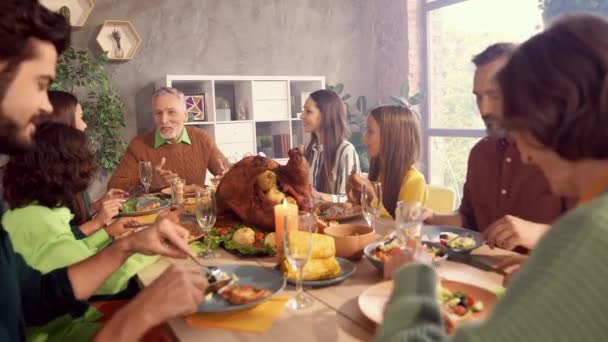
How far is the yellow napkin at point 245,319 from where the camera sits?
109 cm

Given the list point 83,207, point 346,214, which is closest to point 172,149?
point 83,207

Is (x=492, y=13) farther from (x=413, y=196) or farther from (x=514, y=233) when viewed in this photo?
(x=514, y=233)

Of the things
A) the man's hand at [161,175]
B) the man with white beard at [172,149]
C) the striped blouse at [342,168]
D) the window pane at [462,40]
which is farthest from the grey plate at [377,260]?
the window pane at [462,40]

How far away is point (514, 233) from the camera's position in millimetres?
1444

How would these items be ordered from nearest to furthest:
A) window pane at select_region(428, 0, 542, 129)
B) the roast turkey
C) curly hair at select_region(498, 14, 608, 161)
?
curly hair at select_region(498, 14, 608, 161), the roast turkey, window pane at select_region(428, 0, 542, 129)

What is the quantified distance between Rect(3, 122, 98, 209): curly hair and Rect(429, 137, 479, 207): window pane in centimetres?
448

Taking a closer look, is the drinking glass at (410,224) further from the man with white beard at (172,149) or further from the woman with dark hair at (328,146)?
the man with white beard at (172,149)

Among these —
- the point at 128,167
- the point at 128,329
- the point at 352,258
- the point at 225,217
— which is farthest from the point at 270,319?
the point at 128,167

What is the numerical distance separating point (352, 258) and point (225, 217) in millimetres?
658

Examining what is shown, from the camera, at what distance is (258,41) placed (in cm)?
535

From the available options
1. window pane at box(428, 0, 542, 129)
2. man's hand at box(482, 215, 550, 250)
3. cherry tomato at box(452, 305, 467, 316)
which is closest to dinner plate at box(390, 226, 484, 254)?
man's hand at box(482, 215, 550, 250)

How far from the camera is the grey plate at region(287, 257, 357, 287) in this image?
1311 millimetres

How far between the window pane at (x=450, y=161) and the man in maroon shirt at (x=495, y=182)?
11.0ft

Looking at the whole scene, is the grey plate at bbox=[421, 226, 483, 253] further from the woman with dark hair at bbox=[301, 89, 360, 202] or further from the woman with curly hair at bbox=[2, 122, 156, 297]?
the woman with dark hair at bbox=[301, 89, 360, 202]
